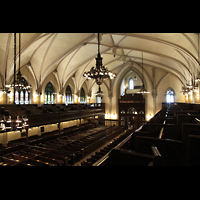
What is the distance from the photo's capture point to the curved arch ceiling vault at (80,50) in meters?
10.7

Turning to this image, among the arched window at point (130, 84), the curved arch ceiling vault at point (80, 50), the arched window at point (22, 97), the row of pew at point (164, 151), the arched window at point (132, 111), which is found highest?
the curved arch ceiling vault at point (80, 50)

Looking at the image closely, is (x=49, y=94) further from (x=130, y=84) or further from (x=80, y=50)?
(x=130, y=84)

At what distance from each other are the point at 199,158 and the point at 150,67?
71.8 ft

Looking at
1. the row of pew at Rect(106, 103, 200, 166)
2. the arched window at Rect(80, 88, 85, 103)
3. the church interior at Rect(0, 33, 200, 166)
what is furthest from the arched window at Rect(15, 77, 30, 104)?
the row of pew at Rect(106, 103, 200, 166)

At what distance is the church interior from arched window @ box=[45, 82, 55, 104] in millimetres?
143

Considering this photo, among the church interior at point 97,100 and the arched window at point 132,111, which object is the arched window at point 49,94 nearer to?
the church interior at point 97,100

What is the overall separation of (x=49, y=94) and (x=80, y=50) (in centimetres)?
774

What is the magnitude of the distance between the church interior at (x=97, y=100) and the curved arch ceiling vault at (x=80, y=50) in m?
0.08

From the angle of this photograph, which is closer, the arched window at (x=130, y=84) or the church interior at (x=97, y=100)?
the church interior at (x=97, y=100)

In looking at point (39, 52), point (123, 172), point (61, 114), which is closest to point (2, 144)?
point (61, 114)

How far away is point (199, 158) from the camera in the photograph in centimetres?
224

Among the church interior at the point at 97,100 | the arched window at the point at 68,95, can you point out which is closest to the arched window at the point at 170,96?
the church interior at the point at 97,100

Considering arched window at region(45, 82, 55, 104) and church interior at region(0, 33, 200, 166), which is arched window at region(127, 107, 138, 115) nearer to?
church interior at region(0, 33, 200, 166)

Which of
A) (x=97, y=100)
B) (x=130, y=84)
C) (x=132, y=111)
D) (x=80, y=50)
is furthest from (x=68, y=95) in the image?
(x=130, y=84)
